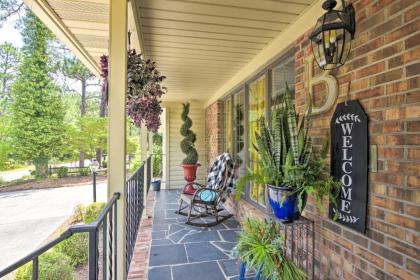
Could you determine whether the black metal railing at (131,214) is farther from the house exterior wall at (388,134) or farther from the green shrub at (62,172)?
the green shrub at (62,172)

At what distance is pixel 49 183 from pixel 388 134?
42.6 feet

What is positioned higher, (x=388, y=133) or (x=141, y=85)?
(x=141, y=85)

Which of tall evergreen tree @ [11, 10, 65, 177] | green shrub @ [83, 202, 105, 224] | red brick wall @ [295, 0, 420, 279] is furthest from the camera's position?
tall evergreen tree @ [11, 10, 65, 177]

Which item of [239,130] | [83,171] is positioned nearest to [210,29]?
[239,130]

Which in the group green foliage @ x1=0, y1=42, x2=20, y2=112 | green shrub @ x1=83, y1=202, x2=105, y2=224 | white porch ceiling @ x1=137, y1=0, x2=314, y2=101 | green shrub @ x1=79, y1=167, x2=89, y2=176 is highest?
green foliage @ x1=0, y1=42, x2=20, y2=112

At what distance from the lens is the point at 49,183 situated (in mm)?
11219

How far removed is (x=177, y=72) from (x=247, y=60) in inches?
44.9

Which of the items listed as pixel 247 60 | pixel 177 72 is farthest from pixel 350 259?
pixel 177 72

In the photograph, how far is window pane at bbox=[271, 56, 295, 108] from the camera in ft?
8.12

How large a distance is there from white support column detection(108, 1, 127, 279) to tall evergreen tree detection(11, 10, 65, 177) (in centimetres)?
1273

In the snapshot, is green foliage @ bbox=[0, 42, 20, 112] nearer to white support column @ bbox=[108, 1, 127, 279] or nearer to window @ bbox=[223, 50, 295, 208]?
window @ bbox=[223, 50, 295, 208]

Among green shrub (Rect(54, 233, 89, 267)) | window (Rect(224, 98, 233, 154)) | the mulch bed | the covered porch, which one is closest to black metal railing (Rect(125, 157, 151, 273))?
the covered porch

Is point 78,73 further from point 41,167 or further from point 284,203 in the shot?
point 284,203

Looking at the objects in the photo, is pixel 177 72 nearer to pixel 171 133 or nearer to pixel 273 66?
pixel 273 66
